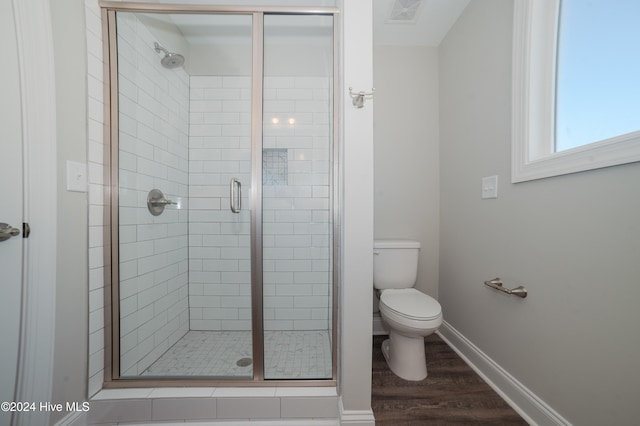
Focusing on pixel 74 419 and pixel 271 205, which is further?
pixel 271 205

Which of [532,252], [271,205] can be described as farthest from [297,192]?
[532,252]

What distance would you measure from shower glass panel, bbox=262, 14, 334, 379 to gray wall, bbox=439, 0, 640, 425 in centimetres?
100

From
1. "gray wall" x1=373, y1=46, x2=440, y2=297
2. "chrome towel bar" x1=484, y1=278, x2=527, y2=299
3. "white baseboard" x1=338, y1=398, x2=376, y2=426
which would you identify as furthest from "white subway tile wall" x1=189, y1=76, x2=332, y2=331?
"chrome towel bar" x1=484, y1=278, x2=527, y2=299

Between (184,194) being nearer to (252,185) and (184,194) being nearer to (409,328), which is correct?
(252,185)

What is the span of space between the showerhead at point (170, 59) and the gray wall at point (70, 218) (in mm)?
381

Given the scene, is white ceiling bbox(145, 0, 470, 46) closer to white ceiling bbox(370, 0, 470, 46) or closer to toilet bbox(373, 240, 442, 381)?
white ceiling bbox(370, 0, 470, 46)

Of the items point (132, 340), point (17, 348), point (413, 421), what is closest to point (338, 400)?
point (413, 421)

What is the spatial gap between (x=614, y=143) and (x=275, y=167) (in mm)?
1433

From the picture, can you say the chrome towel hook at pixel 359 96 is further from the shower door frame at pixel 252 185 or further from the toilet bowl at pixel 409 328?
the toilet bowl at pixel 409 328

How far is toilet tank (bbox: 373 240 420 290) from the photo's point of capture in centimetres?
174

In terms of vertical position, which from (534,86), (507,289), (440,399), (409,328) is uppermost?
(534,86)

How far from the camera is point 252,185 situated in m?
1.27

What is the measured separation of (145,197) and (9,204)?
21.7 inches

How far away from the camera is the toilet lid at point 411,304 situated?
1311 mm
